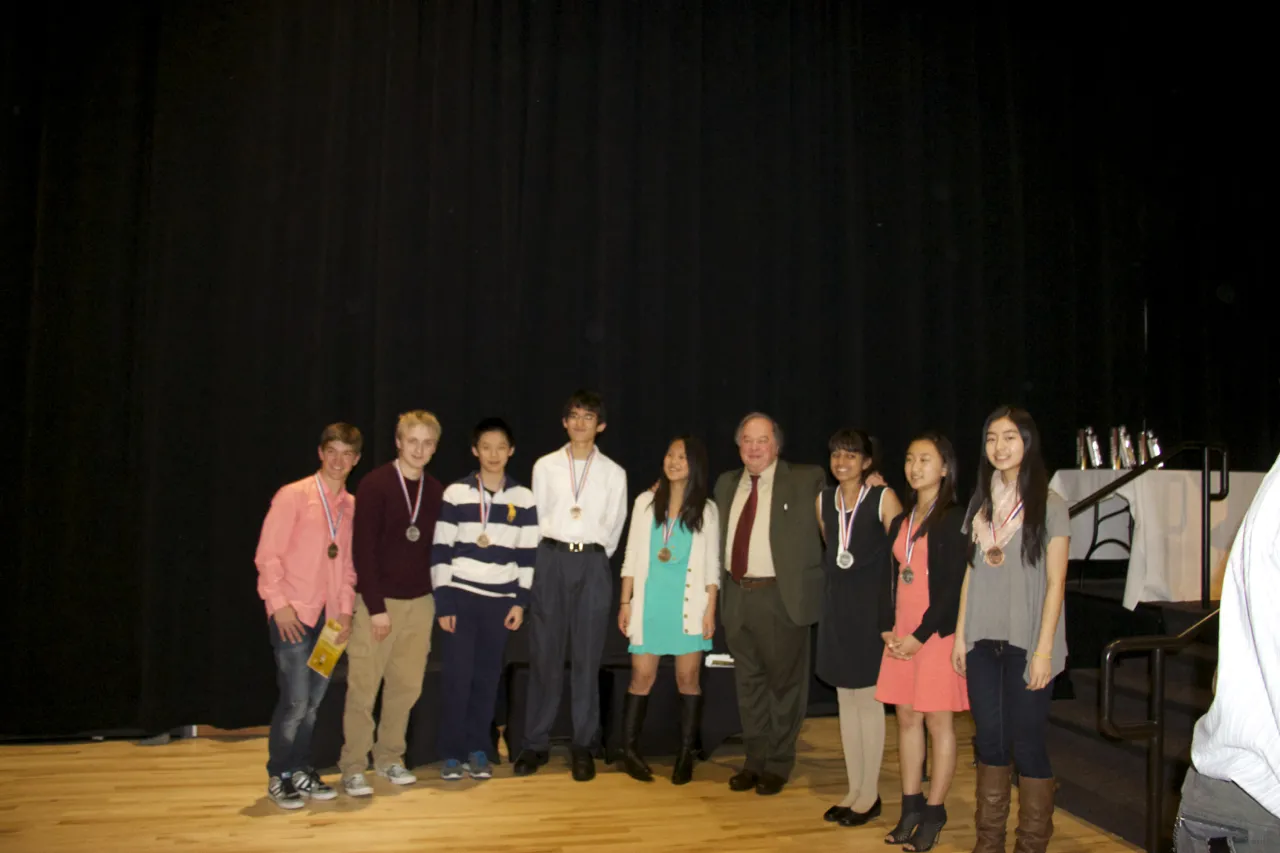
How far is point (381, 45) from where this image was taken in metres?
5.76

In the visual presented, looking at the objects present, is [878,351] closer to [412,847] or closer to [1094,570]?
[1094,570]

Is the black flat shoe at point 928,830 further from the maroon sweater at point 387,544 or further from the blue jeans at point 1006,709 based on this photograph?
the maroon sweater at point 387,544

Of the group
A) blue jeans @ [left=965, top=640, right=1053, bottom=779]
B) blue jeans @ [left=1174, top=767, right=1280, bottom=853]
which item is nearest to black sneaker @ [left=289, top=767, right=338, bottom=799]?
blue jeans @ [left=965, top=640, right=1053, bottom=779]

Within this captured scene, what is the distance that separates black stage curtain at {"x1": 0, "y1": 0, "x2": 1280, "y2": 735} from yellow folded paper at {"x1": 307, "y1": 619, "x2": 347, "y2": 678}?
1733 mm

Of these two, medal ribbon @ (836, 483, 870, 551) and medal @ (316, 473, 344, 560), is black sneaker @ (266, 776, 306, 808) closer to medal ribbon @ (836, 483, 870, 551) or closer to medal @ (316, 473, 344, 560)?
medal @ (316, 473, 344, 560)

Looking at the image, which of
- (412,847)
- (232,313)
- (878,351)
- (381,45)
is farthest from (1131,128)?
(412,847)

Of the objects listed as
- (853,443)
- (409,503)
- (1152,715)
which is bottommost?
(1152,715)

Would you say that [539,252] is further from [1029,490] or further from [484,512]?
[1029,490]

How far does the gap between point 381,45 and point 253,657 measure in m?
3.70

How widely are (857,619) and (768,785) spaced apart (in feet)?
3.08

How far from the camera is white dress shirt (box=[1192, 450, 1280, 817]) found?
139cm

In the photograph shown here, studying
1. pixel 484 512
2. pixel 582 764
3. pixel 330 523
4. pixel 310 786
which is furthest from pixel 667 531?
pixel 310 786

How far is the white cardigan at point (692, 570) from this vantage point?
4.31m

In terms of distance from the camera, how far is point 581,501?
176 inches
